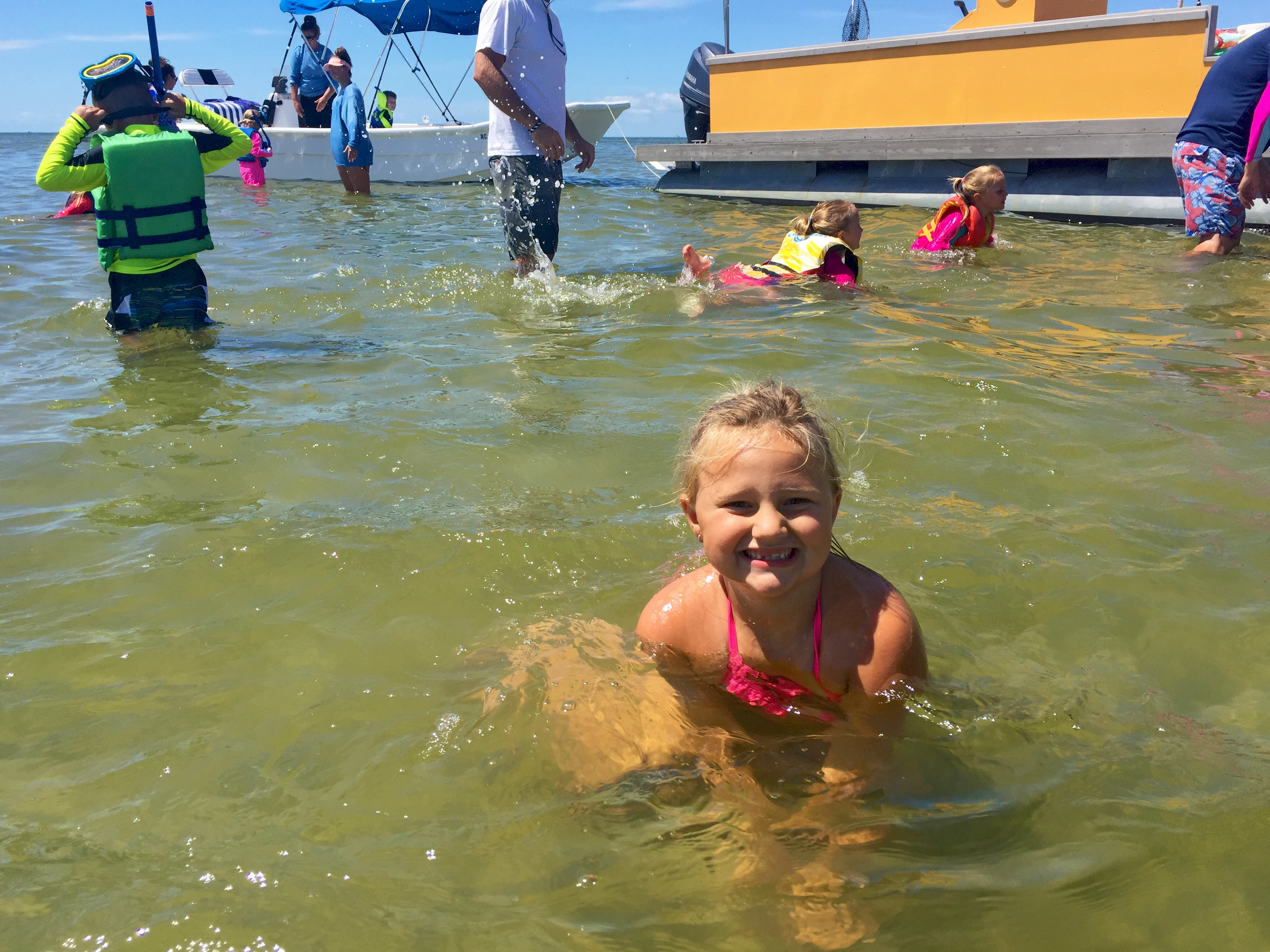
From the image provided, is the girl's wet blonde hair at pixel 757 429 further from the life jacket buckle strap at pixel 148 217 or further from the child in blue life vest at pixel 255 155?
the child in blue life vest at pixel 255 155

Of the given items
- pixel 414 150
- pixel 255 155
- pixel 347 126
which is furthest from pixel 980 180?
pixel 255 155

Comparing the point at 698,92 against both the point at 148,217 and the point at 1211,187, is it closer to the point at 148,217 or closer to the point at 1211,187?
the point at 1211,187

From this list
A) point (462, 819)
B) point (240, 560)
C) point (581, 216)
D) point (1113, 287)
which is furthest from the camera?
point (581, 216)

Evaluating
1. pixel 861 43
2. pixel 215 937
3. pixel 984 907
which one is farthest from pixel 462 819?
pixel 861 43

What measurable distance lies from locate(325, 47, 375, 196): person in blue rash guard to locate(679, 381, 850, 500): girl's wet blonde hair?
14.0 meters

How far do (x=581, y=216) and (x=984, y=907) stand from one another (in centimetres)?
1210

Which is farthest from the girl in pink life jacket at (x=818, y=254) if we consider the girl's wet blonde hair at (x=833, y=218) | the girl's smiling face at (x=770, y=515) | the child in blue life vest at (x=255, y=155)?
the child in blue life vest at (x=255, y=155)

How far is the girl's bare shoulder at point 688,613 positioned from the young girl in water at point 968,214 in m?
6.44

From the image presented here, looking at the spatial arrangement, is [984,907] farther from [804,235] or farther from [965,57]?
[965,57]

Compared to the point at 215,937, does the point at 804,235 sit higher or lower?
higher

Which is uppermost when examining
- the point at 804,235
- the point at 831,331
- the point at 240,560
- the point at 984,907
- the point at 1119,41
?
the point at 1119,41

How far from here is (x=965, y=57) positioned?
37.4ft

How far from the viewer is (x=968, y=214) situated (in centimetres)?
818

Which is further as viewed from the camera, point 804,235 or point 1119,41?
point 1119,41
